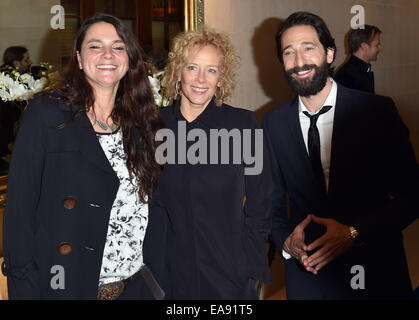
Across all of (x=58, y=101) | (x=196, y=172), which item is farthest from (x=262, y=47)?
(x=58, y=101)

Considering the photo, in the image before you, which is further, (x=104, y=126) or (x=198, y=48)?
(x=198, y=48)

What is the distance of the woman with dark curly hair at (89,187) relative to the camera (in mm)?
1665

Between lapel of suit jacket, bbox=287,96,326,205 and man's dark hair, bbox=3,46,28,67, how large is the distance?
1403mm

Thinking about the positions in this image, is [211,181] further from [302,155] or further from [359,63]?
[359,63]

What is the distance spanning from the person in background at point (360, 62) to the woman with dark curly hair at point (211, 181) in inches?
109

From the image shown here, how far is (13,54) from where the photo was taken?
2549 millimetres

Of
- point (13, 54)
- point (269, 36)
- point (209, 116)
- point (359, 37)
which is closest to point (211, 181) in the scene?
point (209, 116)

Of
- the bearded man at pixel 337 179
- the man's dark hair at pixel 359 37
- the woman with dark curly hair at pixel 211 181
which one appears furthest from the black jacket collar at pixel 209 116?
the man's dark hair at pixel 359 37

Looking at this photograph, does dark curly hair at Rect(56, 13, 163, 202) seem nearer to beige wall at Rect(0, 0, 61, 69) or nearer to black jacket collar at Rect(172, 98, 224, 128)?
black jacket collar at Rect(172, 98, 224, 128)

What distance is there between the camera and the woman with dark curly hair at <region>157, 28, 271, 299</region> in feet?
6.72

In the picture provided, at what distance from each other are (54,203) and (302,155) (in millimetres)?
984

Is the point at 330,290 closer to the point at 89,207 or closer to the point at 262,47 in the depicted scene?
the point at 89,207
